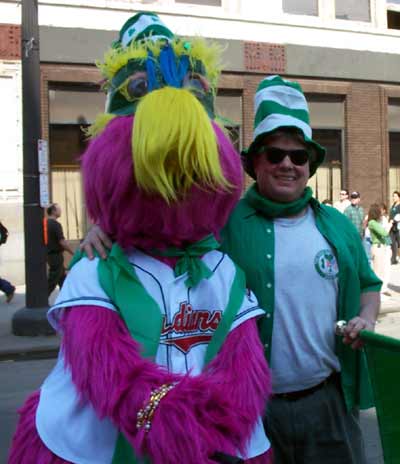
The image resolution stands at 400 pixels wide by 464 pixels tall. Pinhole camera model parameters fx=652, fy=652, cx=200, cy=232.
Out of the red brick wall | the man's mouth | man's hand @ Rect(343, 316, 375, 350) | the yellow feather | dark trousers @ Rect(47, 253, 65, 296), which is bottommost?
dark trousers @ Rect(47, 253, 65, 296)

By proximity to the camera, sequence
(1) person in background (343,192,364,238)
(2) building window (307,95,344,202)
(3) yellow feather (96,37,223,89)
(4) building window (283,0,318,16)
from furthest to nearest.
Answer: (2) building window (307,95,344,202) → (4) building window (283,0,318,16) → (1) person in background (343,192,364,238) → (3) yellow feather (96,37,223,89)

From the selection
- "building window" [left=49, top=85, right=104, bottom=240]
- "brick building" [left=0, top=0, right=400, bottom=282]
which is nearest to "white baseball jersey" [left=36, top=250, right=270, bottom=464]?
"brick building" [left=0, top=0, right=400, bottom=282]

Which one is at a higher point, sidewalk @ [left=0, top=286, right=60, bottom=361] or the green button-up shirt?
the green button-up shirt

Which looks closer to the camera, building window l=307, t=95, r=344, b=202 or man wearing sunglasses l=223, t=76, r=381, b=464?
man wearing sunglasses l=223, t=76, r=381, b=464

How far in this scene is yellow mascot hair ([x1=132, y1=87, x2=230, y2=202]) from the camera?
6.05 ft

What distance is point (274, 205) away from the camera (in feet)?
7.89

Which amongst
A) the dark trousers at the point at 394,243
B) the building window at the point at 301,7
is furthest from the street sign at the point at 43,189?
the dark trousers at the point at 394,243

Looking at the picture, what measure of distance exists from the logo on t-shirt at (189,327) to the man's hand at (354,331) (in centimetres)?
52

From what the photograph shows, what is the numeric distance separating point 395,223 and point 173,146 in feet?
48.2

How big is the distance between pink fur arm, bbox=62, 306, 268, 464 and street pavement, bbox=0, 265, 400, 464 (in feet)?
9.53

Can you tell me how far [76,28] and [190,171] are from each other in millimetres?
12248

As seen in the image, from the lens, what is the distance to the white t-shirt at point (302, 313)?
233cm

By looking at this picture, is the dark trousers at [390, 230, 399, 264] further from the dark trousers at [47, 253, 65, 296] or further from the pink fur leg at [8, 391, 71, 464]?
the pink fur leg at [8, 391, 71, 464]

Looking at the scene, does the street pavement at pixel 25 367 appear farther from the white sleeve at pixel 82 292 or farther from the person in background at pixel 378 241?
the white sleeve at pixel 82 292
